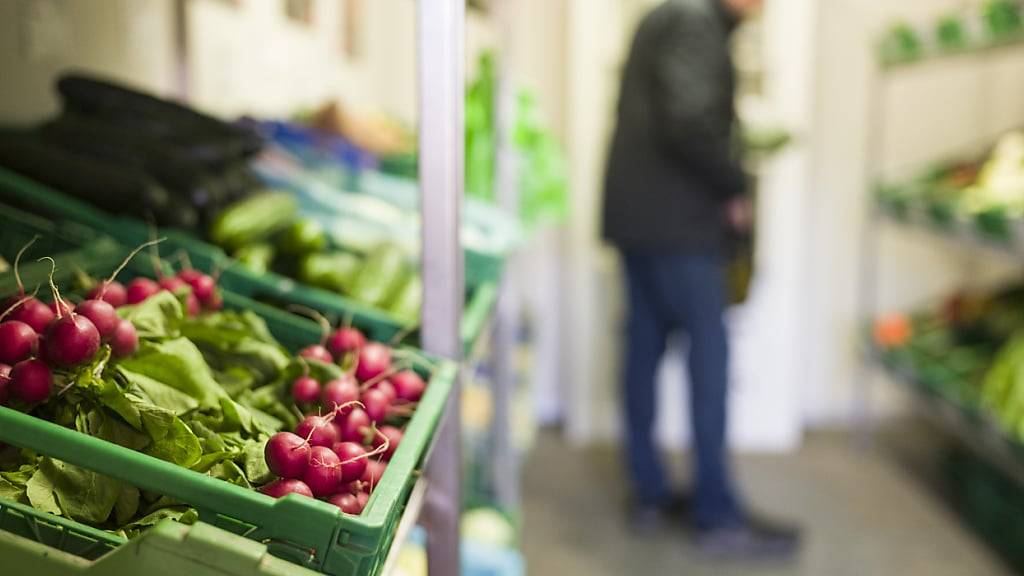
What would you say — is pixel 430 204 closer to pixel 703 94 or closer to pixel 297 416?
pixel 297 416

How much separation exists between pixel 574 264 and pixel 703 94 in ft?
4.02

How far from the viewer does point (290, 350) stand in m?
1.26

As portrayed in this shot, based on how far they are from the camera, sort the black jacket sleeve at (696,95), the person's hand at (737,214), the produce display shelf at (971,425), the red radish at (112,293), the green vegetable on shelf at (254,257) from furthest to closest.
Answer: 1. the person's hand at (737,214)
2. the black jacket sleeve at (696,95)
3. the produce display shelf at (971,425)
4. the green vegetable on shelf at (254,257)
5. the red radish at (112,293)

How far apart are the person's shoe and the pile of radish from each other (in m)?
2.42

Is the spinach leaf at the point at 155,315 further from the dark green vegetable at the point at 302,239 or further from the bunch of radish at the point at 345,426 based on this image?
the dark green vegetable at the point at 302,239

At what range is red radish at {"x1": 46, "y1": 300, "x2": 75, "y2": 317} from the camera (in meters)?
0.87

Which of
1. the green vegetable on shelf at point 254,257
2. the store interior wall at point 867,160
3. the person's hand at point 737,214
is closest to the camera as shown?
the green vegetable on shelf at point 254,257

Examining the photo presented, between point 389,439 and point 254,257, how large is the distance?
64 cm

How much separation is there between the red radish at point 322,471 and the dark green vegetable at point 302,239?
85 centimetres

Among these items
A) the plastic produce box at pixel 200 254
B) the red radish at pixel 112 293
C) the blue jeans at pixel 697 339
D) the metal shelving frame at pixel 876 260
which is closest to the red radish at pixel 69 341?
the red radish at pixel 112 293

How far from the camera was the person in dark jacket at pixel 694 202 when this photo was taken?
2895mm

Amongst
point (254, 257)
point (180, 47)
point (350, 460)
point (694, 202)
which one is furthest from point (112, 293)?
point (694, 202)

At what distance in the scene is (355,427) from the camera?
1015 mm

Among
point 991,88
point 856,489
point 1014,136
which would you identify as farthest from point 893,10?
→ point 856,489
